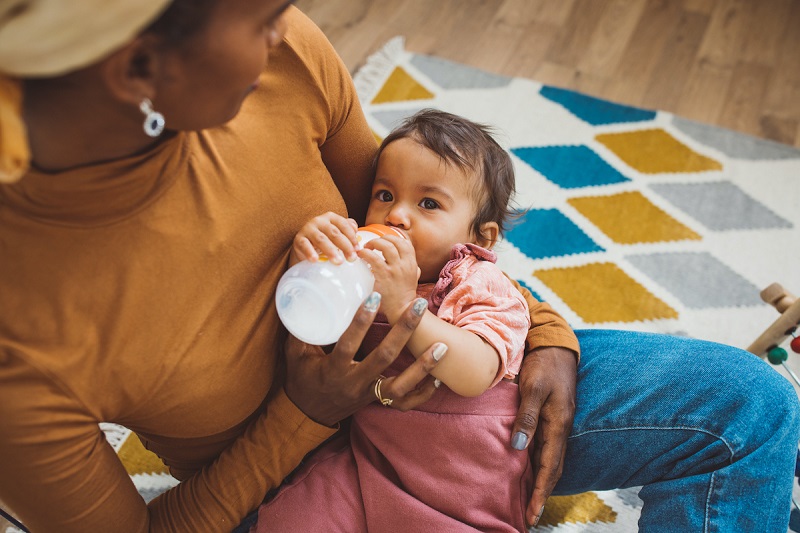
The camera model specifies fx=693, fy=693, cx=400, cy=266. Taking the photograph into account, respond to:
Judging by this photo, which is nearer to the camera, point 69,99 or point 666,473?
point 69,99

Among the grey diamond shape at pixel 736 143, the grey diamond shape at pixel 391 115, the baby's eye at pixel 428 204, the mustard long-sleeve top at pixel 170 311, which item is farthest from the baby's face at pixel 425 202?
the grey diamond shape at pixel 736 143

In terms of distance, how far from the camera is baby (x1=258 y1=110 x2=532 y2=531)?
0.95 metres

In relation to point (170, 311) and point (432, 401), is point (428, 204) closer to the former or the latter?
point (432, 401)

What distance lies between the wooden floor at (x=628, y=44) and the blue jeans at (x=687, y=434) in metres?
1.48

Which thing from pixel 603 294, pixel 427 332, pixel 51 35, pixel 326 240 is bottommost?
pixel 603 294

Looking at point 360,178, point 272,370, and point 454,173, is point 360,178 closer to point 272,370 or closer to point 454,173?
point 454,173

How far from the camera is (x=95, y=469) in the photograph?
0.79m

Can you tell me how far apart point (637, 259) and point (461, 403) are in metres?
1.05

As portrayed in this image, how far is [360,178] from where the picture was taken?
117 cm

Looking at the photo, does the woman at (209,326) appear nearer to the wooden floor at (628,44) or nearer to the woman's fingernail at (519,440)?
the woman's fingernail at (519,440)

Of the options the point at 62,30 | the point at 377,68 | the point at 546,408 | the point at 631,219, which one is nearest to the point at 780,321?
the point at 546,408

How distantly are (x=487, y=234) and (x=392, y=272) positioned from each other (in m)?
0.32

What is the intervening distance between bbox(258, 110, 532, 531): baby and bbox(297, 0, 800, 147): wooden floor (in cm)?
145

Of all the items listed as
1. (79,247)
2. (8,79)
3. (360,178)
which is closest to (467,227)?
(360,178)
